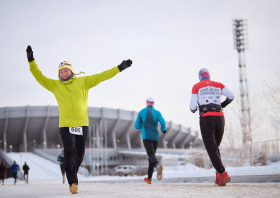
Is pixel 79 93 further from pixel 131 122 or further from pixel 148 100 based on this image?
pixel 131 122

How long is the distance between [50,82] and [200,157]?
12.4 meters

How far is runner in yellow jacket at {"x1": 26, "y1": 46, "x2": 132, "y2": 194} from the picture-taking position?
15.4 ft

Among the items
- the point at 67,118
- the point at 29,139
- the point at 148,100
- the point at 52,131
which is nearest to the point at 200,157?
the point at 148,100

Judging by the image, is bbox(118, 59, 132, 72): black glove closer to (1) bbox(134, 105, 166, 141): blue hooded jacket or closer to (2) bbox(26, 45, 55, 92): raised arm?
(2) bbox(26, 45, 55, 92): raised arm

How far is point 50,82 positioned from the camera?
5.11 m

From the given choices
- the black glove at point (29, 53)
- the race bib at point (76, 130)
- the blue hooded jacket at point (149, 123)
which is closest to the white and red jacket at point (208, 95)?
the race bib at point (76, 130)

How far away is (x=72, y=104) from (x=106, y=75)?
0.71 metres

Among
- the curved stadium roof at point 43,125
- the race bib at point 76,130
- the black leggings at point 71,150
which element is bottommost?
the black leggings at point 71,150

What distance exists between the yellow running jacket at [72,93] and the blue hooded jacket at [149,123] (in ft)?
7.81

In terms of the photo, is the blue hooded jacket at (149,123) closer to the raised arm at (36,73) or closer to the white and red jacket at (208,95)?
the white and red jacket at (208,95)

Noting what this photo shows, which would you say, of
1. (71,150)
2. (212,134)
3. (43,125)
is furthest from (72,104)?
(43,125)

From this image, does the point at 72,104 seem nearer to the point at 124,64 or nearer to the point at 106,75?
the point at 106,75

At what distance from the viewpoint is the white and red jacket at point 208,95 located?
5.09 metres

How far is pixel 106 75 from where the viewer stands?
5039 millimetres
